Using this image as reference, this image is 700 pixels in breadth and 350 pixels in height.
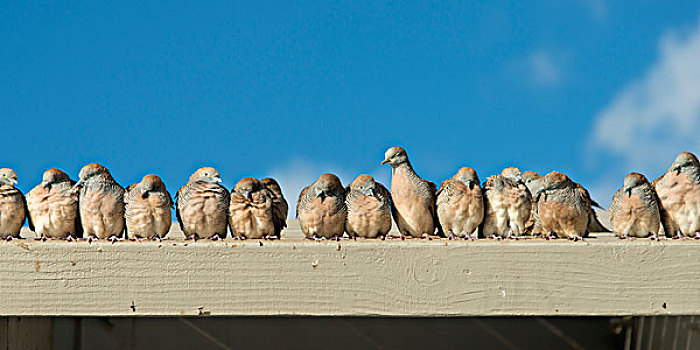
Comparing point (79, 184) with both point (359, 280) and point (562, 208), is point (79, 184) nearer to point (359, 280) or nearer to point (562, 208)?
point (359, 280)

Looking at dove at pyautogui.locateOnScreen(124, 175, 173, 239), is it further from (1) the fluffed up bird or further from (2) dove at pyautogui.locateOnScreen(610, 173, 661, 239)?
(2) dove at pyautogui.locateOnScreen(610, 173, 661, 239)

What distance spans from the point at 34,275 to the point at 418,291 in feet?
7.16

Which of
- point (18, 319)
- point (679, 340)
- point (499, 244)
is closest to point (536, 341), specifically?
point (679, 340)

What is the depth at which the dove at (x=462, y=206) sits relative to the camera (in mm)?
4871

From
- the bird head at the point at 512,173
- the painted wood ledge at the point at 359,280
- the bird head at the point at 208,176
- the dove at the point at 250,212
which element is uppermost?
the bird head at the point at 512,173

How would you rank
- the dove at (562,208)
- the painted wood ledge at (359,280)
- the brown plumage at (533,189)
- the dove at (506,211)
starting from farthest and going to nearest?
the brown plumage at (533,189)
the dove at (506,211)
the dove at (562,208)
the painted wood ledge at (359,280)

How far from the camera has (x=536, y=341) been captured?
8031 millimetres

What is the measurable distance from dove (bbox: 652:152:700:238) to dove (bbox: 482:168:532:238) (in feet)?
2.79

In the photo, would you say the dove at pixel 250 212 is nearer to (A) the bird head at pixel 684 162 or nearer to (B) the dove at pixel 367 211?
(B) the dove at pixel 367 211

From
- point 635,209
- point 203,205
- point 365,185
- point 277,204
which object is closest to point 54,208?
point 203,205

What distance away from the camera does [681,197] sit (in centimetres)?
468

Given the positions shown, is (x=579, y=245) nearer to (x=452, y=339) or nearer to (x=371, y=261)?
(x=371, y=261)

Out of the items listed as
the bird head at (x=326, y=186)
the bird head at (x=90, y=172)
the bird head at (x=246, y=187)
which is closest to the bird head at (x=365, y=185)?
the bird head at (x=326, y=186)

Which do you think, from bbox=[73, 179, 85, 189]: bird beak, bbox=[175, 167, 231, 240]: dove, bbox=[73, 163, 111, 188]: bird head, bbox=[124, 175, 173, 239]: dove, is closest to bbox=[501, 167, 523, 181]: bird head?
bbox=[175, 167, 231, 240]: dove
